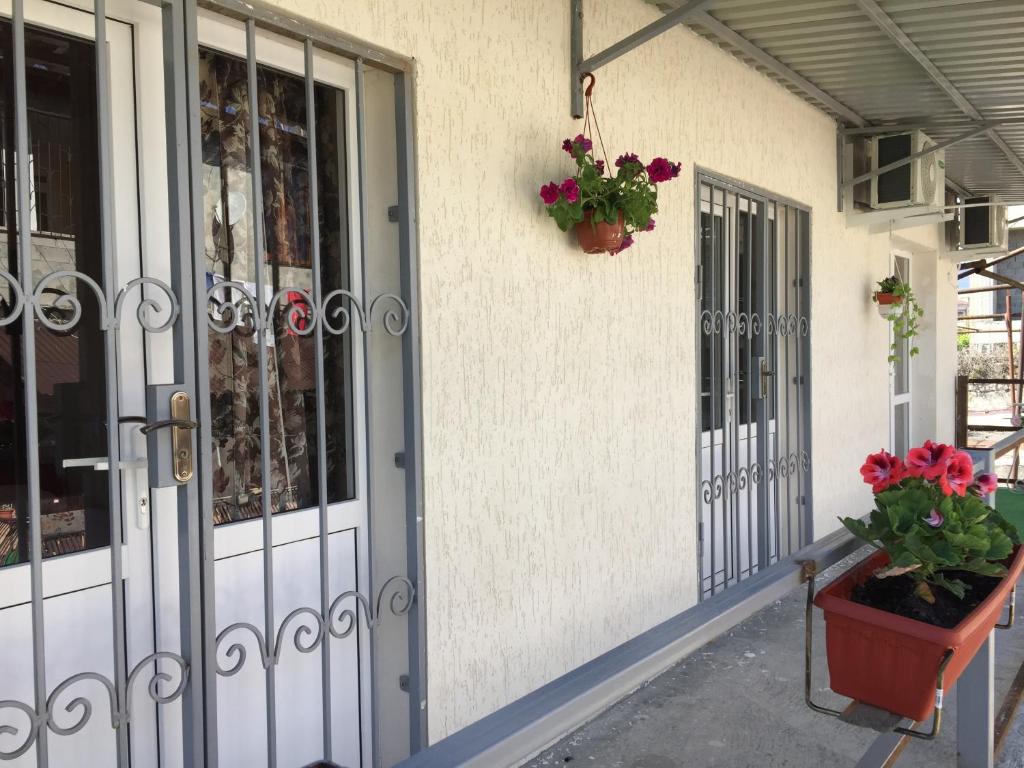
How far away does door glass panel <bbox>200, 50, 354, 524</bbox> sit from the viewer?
2037 mm

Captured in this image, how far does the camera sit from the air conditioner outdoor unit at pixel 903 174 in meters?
4.86

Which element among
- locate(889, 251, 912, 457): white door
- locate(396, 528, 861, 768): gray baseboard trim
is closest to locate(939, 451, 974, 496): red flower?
locate(396, 528, 861, 768): gray baseboard trim

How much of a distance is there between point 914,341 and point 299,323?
653 centimetres

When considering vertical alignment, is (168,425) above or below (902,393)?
above

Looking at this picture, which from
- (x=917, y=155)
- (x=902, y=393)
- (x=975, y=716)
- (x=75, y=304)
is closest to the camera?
(x=75, y=304)

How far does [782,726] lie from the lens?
2.72 metres

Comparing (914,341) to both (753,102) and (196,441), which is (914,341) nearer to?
(753,102)

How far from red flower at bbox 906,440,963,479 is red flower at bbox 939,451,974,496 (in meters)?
0.01

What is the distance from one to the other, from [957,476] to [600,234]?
53.6 inches

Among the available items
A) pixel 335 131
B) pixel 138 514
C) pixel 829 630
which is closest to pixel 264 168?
pixel 335 131

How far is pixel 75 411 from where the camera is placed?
1775mm

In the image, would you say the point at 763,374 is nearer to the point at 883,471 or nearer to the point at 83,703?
the point at 883,471

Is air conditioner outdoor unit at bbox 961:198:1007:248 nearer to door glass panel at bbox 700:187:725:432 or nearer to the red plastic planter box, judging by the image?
door glass panel at bbox 700:187:725:432

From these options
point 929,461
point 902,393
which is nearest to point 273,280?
point 929,461
